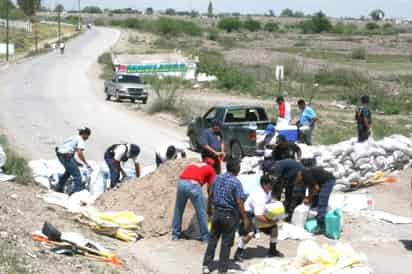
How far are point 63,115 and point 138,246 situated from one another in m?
23.2

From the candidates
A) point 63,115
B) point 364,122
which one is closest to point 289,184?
point 364,122

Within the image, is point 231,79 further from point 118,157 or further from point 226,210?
point 226,210

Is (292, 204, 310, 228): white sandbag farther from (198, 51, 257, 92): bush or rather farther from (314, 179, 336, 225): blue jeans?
(198, 51, 257, 92): bush

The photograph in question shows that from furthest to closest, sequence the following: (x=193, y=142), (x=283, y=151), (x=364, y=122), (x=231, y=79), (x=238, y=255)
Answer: (x=231, y=79)
(x=193, y=142)
(x=364, y=122)
(x=283, y=151)
(x=238, y=255)

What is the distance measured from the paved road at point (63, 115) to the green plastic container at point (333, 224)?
969 cm

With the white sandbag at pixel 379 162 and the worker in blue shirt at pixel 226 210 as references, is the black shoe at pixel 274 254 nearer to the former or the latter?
the worker in blue shirt at pixel 226 210

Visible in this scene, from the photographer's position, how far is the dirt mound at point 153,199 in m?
14.1

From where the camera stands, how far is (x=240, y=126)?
75.8 ft

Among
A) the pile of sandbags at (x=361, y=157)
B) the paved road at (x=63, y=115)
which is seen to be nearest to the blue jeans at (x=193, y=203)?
the pile of sandbags at (x=361, y=157)

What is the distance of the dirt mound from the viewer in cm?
1415

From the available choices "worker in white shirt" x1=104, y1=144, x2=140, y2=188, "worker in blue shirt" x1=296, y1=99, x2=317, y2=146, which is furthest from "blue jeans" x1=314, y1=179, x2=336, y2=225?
"worker in blue shirt" x1=296, y1=99, x2=317, y2=146

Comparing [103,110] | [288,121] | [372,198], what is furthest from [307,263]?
[103,110]

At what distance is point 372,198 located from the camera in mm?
17562

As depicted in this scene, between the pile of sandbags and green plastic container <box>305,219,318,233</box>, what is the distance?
4.06 metres
